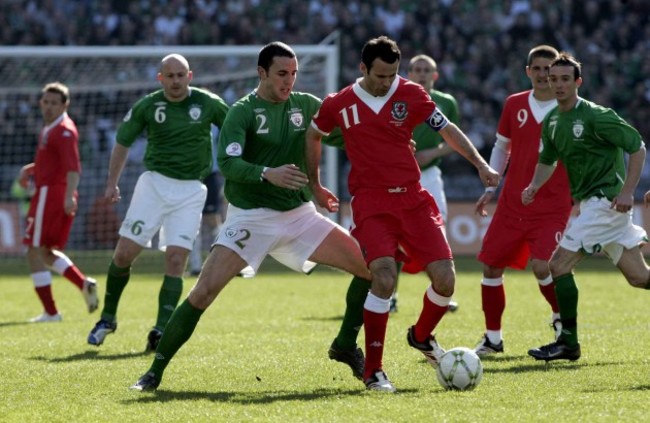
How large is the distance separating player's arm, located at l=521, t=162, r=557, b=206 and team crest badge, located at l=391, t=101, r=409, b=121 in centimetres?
182

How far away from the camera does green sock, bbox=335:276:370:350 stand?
841cm

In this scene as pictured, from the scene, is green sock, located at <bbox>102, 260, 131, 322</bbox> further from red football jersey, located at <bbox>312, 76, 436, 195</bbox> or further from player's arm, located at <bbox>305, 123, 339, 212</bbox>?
red football jersey, located at <bbox>312, 76, 436, 195</bbox>

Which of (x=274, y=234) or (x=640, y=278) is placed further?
(x=640, y=278)

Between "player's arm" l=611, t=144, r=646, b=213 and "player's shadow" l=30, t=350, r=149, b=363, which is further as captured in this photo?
"player's shadow" l=30, t=350, r=149, b=363

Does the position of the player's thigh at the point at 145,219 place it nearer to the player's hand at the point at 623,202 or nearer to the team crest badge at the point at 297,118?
the team crest badge at the point at 297,118

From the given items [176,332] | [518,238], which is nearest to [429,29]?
[518,238]

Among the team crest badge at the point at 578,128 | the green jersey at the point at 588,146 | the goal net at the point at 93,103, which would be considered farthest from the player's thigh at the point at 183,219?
the goal net at the point at 93,103

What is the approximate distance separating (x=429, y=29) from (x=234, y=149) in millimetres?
20775

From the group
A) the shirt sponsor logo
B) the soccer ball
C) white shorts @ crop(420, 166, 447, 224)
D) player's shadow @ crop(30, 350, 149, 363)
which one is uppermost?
the shirt sponsor logo

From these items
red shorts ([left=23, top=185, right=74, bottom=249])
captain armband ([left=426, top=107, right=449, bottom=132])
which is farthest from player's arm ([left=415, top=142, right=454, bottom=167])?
captain armband ([left=426, top=107, right=449, bottom=132])

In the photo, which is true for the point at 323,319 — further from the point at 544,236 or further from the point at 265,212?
the point at 265,212

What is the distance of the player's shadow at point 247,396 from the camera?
7502 millimetres

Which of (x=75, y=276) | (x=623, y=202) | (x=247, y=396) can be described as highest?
(x=623, y=202)

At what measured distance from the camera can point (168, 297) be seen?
10359 mm
